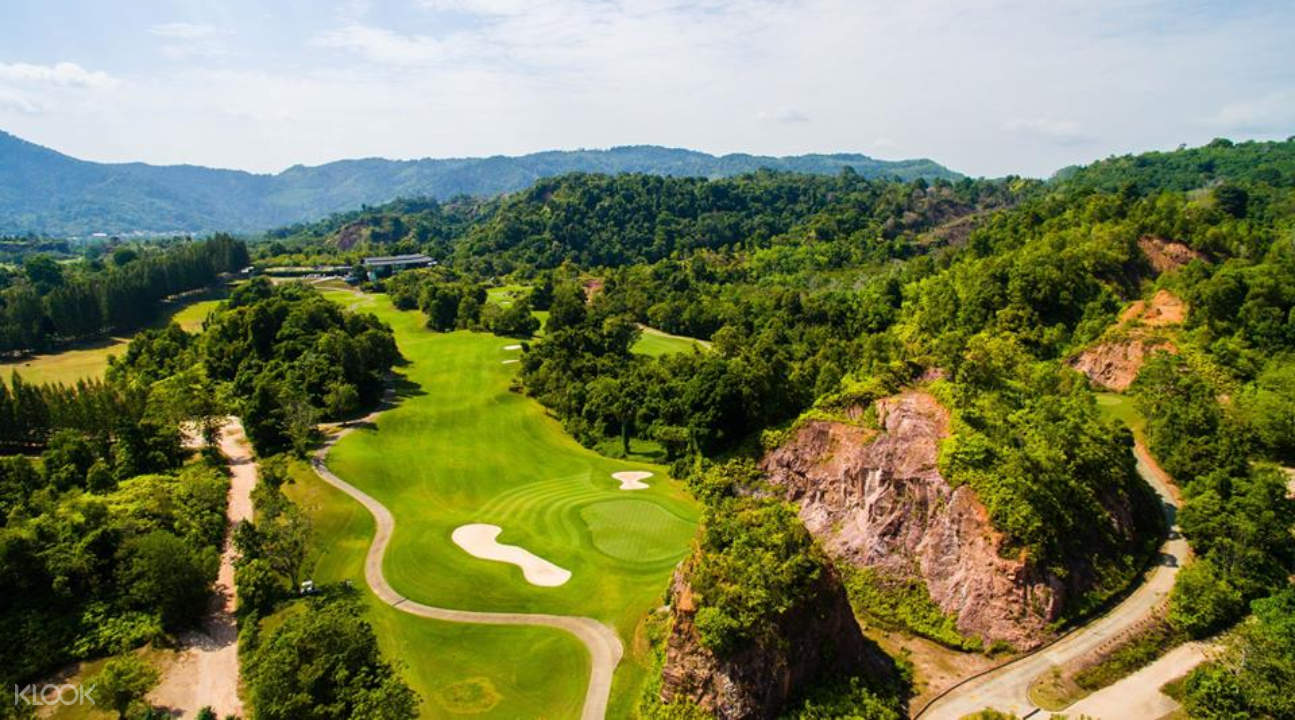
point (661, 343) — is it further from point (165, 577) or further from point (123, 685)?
point (123, 685)

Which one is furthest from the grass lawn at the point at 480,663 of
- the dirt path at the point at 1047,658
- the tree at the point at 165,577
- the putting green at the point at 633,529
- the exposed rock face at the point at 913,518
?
the exposed rock face at the point at 913,518

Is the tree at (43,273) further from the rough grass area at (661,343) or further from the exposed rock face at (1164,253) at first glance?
the exposed rock face at (1164,253)

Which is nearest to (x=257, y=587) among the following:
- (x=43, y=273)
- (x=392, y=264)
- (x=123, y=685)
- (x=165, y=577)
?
(x=165, y=577)

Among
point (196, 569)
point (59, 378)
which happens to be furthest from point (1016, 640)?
point (59, 378)

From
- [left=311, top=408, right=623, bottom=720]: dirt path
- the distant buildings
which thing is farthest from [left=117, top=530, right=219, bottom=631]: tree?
the distant buildings

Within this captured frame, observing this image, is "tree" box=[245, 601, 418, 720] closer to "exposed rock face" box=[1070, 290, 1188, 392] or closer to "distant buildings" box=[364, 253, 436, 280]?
"exposed rock face" box=[1070, 290, 1188, 392]

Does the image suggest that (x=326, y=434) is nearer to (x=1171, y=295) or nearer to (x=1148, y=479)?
(x=1148, y=479)

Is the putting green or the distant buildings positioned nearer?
the putting green
